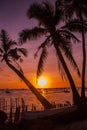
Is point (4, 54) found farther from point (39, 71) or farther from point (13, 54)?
point (39, 71)

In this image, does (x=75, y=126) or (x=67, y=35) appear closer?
(x=75, y=126)

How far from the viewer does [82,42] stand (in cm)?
2241

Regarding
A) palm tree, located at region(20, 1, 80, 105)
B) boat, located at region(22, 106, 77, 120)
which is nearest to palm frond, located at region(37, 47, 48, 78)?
palm tree, located at region(20, 1, 80, 105)

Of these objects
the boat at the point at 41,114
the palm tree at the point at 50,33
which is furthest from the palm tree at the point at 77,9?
the boat at the point at 41,114

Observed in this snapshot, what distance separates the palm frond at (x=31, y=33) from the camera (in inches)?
933

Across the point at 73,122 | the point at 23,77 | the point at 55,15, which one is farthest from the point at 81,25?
the point at 73,122

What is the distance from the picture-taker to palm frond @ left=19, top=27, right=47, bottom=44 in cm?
2369

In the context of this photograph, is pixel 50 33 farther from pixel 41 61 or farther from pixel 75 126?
pixel 75 126

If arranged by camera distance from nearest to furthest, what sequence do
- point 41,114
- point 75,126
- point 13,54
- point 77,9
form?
1. point 75,126
2. point 41,114
3. point 77,9
4. point 13,54

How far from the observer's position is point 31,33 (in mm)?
23688

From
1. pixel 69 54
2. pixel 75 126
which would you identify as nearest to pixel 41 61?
pixel 69 54

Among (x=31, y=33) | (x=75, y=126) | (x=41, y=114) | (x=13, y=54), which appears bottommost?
(x=75, y=126)

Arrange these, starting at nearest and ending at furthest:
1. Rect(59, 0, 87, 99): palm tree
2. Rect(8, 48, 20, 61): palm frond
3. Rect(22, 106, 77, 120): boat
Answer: Rect(22, 106, 77, 120): boat → Rect(59, 0, 87, 99): palm tree → Rect(8, 48, 20, 61): palm frond

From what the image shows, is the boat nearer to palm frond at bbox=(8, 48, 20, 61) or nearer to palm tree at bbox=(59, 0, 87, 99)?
palm tree at bbox=(59, 0, 87, 99)
